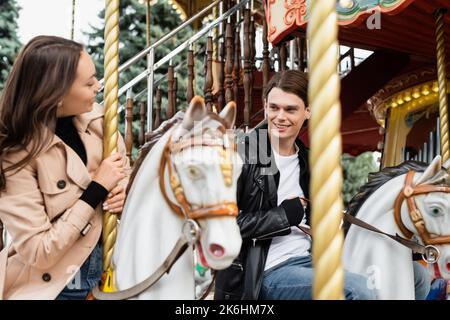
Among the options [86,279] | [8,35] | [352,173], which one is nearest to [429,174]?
[86,279]

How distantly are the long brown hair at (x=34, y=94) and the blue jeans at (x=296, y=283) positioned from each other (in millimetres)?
989

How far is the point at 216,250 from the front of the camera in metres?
1.67

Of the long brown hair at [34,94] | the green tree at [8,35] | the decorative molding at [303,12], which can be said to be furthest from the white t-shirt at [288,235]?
the green tree at [8,35]

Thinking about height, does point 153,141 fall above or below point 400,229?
above

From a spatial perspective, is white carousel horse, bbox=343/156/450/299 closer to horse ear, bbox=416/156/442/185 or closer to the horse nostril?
horse ear, bbox=416/156/442/185

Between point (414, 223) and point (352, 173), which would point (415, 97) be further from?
point (352, 173)

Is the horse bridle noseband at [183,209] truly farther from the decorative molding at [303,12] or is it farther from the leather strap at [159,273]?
the decorative molding at [303,12]

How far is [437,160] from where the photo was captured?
265 centimetres

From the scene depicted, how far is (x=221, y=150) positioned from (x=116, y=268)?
0.49 meters

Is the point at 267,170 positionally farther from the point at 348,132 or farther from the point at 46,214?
the point at 348,132

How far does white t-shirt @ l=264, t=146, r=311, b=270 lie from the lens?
2436 mm

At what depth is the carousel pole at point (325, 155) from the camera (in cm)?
124

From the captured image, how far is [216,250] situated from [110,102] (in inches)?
28.7
